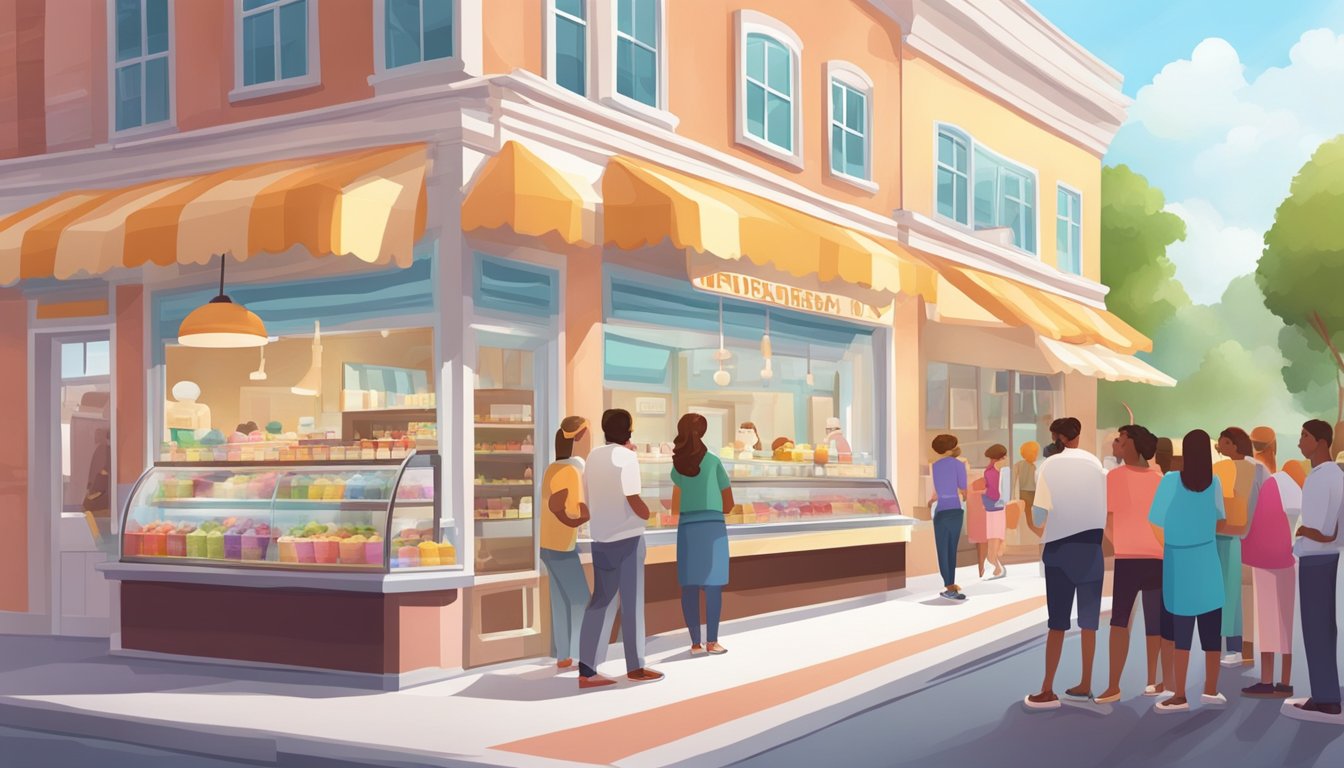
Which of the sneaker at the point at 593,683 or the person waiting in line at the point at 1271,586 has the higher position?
the person waiting in line at the point at 1271,586

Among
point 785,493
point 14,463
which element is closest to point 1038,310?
point 785,493

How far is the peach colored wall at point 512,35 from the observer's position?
11.2 meters

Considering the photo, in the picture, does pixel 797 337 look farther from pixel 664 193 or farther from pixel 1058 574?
pixel 1058 574

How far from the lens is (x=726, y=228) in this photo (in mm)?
11938

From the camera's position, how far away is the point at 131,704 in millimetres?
9125

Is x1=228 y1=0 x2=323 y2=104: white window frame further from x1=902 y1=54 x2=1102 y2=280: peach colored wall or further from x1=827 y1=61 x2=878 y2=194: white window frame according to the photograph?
x1=902 y1=54 x2=1102 y2=280: peach colored wall

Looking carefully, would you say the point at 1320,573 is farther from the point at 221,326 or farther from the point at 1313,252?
the point at 1313,252

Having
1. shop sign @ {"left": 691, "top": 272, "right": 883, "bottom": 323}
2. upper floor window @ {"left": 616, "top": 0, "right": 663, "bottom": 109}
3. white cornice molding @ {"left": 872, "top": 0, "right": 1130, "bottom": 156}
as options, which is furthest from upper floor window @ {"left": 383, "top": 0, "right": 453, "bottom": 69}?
white cornice molding @ {"left": 872, "top": 0, "right": 1130, "bottom": 156}

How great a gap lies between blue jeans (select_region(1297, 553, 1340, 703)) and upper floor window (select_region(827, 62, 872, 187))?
30.4 feet

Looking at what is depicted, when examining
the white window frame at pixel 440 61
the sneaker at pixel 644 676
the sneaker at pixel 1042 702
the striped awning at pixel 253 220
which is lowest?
the sneaker at pixel 644 676

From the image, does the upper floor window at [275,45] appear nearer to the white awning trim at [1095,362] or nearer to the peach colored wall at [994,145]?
the peach colored wall at [994,145]

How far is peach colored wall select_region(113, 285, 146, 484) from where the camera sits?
12594 mm

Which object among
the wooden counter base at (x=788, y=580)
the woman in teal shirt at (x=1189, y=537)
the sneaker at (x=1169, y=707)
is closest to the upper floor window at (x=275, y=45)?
the wooden counter base at (x=788, y=580)

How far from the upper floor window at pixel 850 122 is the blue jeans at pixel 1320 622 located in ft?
30.4
